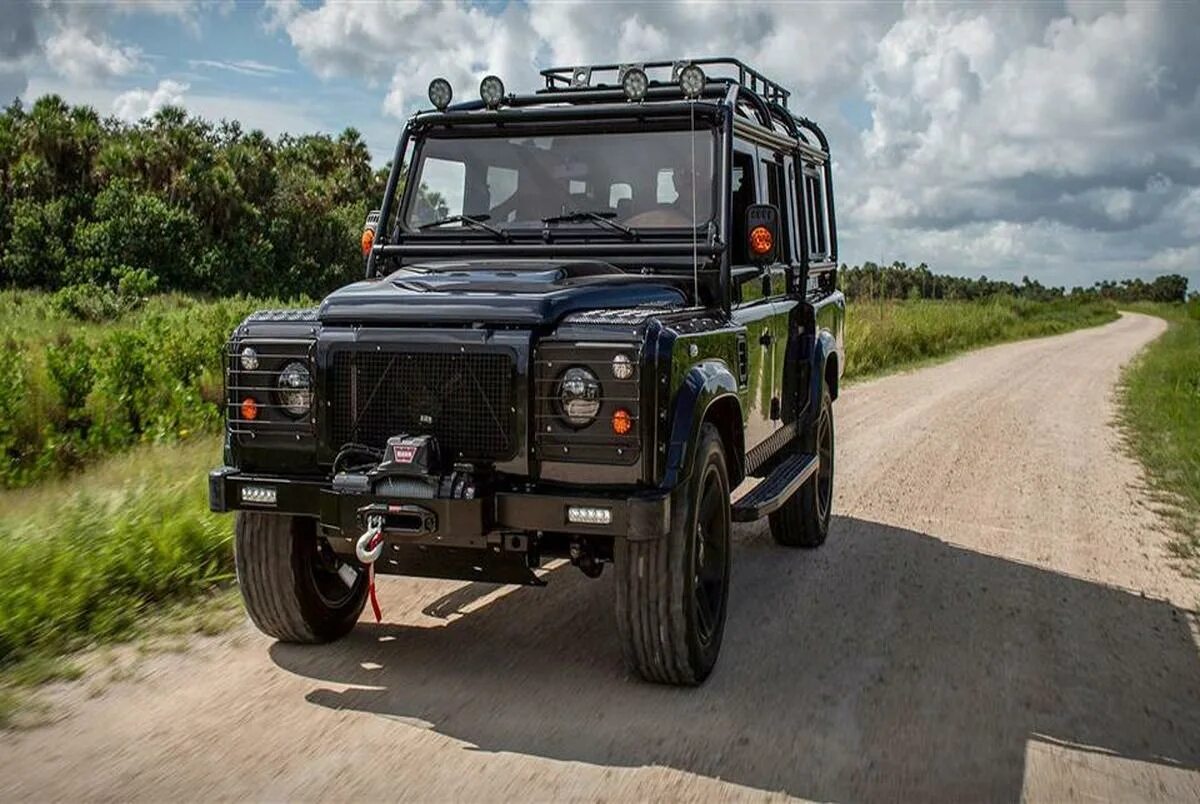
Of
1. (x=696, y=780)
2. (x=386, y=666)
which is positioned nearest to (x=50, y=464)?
(x=386, y=666)

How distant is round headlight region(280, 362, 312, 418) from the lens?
15.3ft

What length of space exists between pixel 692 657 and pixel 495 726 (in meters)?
0.82

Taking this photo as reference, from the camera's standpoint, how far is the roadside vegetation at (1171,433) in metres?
8.83

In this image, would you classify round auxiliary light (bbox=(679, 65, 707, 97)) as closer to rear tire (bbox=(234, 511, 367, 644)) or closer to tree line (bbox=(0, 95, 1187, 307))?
rear tire (bbox=(234, 511, 367, 644))

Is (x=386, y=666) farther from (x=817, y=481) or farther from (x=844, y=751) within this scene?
(x=817, y=481)

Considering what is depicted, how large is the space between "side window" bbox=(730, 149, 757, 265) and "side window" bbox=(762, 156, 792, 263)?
35 centimetres

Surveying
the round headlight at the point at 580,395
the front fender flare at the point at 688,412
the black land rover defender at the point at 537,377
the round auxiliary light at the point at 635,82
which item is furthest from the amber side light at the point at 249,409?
the round auxiliary light at the point at 635,82

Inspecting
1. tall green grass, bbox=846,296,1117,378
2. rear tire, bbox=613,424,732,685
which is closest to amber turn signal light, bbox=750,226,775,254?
rear tire, bbox=613,424,732,685

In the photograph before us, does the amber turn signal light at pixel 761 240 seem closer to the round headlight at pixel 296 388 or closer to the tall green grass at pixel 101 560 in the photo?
the round headlight at pixel 296 388

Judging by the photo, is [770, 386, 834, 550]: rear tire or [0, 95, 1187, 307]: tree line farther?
[0, 95, 1187, 307]: tree line

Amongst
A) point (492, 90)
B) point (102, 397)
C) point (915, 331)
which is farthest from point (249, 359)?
point (915, 331)

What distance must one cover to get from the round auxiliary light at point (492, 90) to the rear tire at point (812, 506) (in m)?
2.73

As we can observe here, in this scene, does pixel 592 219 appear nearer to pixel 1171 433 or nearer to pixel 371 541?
pixel 371 541

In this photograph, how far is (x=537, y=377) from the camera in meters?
4.38
